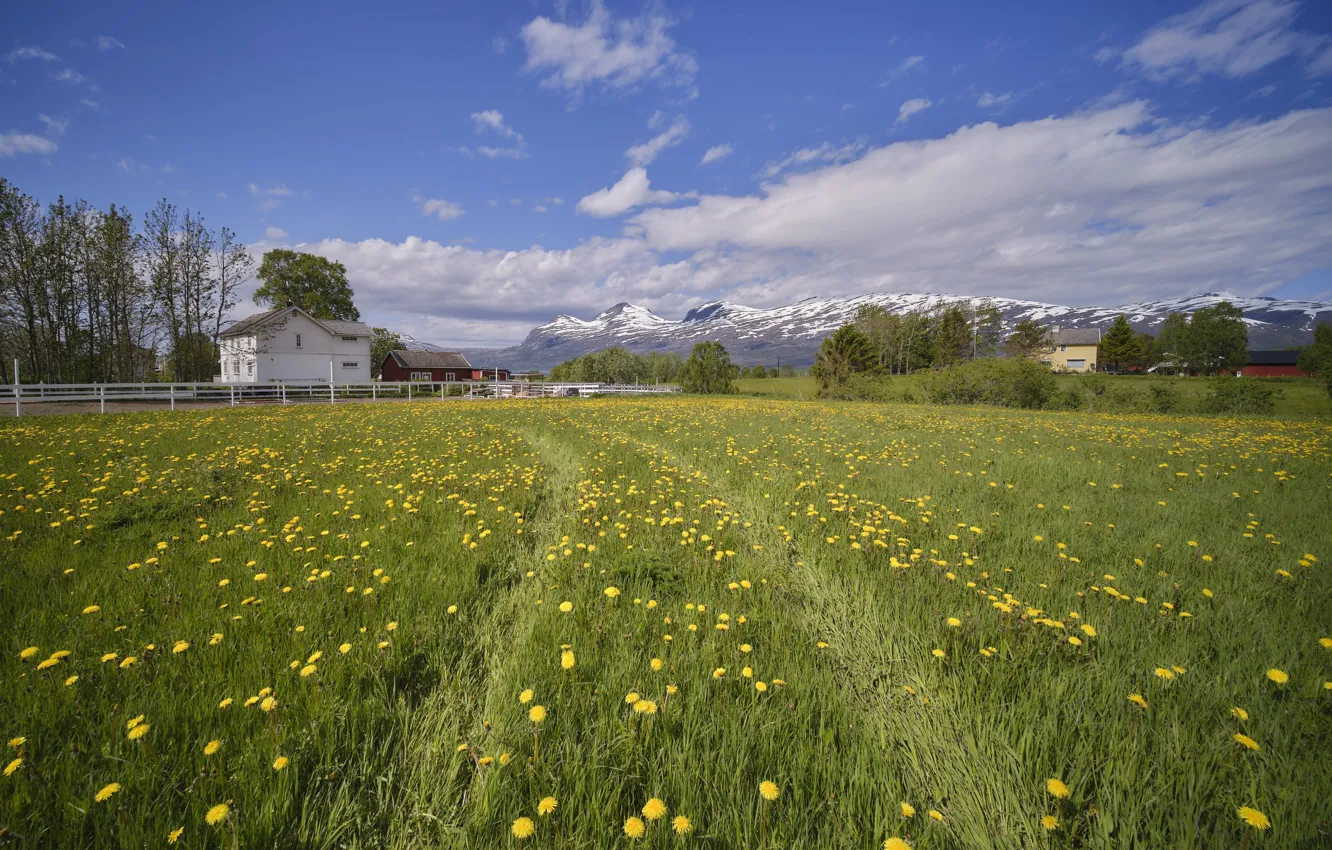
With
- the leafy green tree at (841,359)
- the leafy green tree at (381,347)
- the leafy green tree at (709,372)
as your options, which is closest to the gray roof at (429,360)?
the leafy green tree at (381,347)

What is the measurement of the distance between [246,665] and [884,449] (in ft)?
32.7

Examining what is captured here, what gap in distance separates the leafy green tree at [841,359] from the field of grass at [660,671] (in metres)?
35.0

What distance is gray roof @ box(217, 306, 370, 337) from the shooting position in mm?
43594

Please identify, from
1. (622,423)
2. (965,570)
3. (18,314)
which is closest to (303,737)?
(965,570)

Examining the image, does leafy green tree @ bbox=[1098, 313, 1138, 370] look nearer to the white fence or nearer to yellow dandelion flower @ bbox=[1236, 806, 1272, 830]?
the white fence

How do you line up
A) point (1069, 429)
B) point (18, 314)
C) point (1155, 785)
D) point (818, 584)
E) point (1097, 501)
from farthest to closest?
1. point (18, 314)
2. point (1069, 429)
3. point (1097, 501)
4. point (818, 584)
5. point (1155, 785)

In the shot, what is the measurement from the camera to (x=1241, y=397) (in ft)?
80.9

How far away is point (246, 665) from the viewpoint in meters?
2.61

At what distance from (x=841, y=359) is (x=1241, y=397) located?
76.4 ft

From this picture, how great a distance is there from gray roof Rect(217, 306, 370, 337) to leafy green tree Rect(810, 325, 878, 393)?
4894 centimetres

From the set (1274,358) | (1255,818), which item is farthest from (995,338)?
(1255,818)

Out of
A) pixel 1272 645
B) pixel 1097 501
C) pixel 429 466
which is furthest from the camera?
pixel 429 466

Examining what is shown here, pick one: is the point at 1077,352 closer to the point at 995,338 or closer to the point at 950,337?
the point at 995,338

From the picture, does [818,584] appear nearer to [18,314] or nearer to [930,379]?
[930,379]
